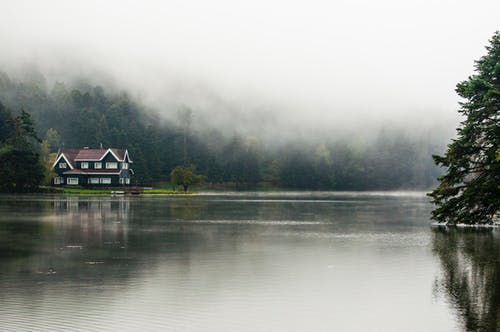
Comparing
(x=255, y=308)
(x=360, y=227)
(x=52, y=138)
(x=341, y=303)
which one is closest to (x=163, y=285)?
(x=255, y=308)

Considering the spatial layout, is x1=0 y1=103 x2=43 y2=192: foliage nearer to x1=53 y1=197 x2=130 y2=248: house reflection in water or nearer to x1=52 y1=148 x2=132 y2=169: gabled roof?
x1=52 y1=148 x2=132 y2=169: gabled roof

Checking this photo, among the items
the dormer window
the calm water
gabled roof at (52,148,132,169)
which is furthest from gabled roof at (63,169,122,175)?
the calm water

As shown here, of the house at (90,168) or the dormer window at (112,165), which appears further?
the dormer window at (112,165)

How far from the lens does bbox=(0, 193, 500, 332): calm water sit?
54.9 ft

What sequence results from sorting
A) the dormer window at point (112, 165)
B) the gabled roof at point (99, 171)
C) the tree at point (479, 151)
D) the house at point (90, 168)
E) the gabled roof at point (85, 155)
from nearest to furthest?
the tree at point (479, 151) → the house at point (90, 168) → the gabled roof at point (99, 171) → the gabled roof at point (85, 155) → the dormer window at point (112, 165)

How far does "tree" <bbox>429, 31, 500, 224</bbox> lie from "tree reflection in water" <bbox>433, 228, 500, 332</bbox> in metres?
3.89

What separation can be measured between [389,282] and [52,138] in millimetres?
181398

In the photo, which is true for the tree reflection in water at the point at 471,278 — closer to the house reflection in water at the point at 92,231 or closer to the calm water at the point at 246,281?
the calm water at the point at 246,281

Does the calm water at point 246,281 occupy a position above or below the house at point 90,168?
below

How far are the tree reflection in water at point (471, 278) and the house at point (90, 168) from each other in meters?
115

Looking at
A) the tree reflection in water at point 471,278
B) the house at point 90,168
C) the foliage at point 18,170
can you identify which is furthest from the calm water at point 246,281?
the house at point 90,168

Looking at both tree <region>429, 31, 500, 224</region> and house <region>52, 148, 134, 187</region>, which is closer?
tree <region>429, 31, 500, 224</region>

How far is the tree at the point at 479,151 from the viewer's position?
137ft

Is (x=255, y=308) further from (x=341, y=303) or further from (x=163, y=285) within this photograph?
(x=163, y=285)
